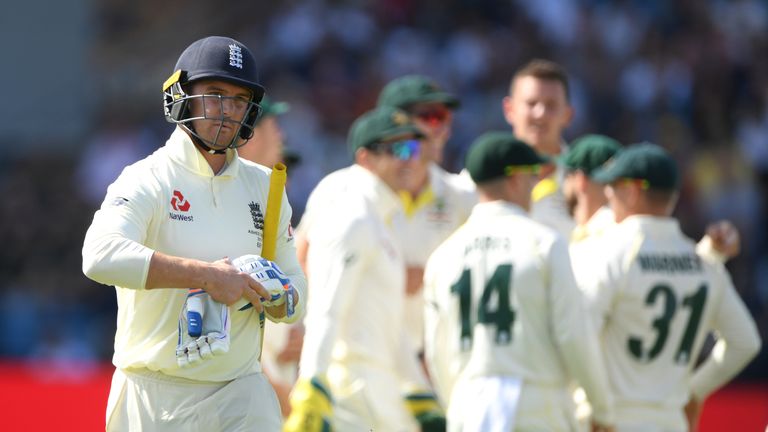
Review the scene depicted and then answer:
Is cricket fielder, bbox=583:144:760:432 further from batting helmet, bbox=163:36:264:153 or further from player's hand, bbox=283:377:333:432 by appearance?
batting helmet, bbox=163:36:264:153

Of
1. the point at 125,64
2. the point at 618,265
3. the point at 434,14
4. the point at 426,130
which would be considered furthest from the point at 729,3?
the point at 618,265

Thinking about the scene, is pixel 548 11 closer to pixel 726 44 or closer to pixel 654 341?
pixel 726 44

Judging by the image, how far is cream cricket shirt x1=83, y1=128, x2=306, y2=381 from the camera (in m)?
5.00

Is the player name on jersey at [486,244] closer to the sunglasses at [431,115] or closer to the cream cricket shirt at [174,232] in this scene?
the cream cricket shirt at [174,232]

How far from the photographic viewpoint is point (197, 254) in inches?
201

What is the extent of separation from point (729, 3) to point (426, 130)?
9.79m

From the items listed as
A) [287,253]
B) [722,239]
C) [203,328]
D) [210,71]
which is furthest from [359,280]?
[203,328]

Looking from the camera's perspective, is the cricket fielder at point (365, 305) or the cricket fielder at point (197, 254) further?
the cricket fielder at point (365, 305)

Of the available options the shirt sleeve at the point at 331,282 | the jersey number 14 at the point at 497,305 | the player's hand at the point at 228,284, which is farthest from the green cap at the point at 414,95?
the player's hand at the point at 228,284

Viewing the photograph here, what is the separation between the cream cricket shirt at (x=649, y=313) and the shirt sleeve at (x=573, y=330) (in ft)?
2.25

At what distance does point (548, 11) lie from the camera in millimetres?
17500

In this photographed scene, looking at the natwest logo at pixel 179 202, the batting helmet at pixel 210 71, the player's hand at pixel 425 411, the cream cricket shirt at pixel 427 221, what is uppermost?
the batting helmet at pixel 210 71

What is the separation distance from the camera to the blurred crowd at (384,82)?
15.9 metres

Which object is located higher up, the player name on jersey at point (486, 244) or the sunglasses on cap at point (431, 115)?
the sunglasses on cap at point (431, 115)
